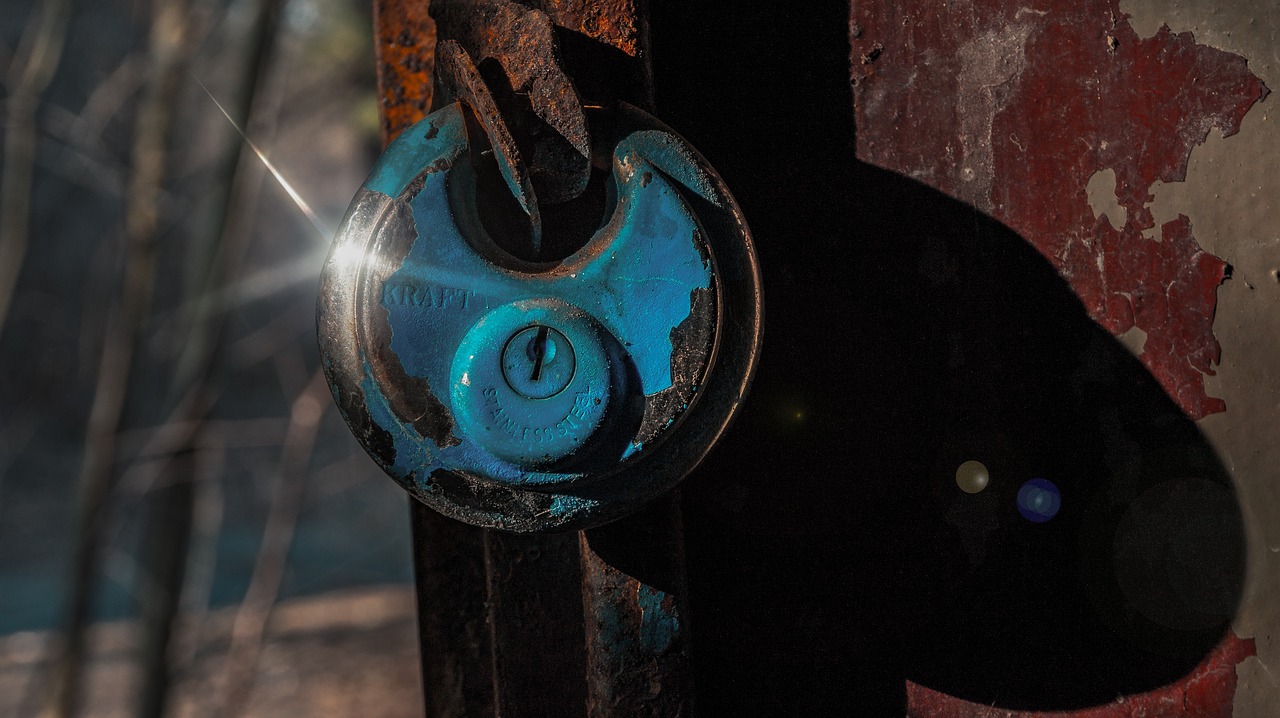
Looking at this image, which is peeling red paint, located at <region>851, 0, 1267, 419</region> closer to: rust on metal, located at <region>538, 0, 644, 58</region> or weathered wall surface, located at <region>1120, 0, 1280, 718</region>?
weathered wall surface, located at <region>1120, 0, 1280, 718</region>

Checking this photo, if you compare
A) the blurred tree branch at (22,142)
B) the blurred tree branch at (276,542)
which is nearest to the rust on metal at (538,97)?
the blurred tree branch at (276,542)

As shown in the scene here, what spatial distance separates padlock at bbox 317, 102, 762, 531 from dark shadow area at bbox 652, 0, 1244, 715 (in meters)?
0.22

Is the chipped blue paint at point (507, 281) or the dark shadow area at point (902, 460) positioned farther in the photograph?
the dark shadow area at point (902, 460)

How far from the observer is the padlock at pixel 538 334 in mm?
685

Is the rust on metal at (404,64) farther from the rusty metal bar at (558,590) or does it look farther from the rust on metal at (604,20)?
the rust on metal at (604,20)

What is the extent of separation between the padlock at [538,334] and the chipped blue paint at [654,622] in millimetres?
118

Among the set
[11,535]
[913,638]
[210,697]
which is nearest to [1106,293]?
[913,638]

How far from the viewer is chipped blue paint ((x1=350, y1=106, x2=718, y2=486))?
69 centimetres

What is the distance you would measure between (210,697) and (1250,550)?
783 centimetres

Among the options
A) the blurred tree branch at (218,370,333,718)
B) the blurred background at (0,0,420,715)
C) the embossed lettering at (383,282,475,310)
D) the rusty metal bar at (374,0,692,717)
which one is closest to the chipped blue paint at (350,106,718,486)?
the embossed lettering at (383,282,475,310)

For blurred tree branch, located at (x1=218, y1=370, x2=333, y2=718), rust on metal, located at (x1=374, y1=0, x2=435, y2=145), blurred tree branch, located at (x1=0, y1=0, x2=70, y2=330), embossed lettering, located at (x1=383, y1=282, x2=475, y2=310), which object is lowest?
blurred tree branch, located at (x1=218, y1=370, x2=333, y2=718)

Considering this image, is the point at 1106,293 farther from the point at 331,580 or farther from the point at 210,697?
the point at 331,580

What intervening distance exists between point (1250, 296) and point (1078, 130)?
235 mm

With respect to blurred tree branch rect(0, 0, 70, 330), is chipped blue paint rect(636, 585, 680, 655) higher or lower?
lower
